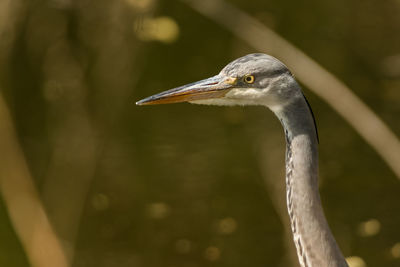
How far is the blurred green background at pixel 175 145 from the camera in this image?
479 centimetres

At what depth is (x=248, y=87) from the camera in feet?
9.08

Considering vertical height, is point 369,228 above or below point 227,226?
above

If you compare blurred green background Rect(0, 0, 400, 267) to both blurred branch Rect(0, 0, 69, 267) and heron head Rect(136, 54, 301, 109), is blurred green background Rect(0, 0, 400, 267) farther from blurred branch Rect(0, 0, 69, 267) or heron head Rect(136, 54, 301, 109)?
heron head Rect(136, 54, 301, 109)

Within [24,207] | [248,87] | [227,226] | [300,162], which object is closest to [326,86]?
[248,87]

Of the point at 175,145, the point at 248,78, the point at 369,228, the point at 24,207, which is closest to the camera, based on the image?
the point at 248,78

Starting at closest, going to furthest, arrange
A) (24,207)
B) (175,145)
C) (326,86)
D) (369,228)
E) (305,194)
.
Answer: (305,194)
(326,86)
(369,228)
(24,207)
(175,145)

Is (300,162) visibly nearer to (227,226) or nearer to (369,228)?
(369,228)

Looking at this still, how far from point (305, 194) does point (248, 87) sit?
1.47ft

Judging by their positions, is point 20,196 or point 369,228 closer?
point 369,228

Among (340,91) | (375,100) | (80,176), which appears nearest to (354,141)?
(375,100)

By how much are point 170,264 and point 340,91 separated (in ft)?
7.35

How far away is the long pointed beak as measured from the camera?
9.11ft

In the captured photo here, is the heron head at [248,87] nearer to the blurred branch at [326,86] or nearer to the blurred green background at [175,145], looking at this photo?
the blurred branch at [326,86]

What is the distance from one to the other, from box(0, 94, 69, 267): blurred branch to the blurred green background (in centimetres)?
15
